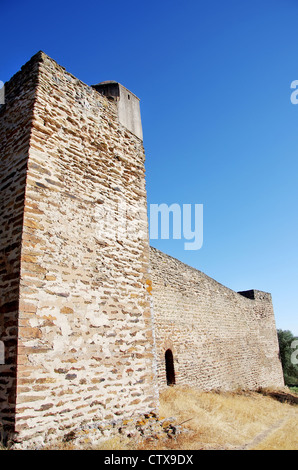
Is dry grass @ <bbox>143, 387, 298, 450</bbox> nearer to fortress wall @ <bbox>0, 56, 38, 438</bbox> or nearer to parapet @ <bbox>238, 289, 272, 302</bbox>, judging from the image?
fortress wall @ <bbox>0, 56, 38, 438</bbox>

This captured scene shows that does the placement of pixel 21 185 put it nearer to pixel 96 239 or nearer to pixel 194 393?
pixel 96 239

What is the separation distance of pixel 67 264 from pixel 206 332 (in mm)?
9156

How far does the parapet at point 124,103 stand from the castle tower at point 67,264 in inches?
14.6

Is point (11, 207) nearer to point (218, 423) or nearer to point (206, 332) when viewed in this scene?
point (218, 423)

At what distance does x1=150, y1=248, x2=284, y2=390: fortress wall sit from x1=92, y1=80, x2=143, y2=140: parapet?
183 inches

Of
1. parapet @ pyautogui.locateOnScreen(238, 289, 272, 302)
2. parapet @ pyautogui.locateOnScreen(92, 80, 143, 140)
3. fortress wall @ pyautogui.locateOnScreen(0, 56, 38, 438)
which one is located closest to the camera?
fortress wall @ pyautogui.locateOnScreen(0, 56, 38, 438)

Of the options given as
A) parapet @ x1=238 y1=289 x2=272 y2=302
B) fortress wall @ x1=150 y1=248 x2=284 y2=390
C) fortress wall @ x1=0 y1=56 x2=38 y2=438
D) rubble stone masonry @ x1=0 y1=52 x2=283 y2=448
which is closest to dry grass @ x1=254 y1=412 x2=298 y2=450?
rubble stone masonry @ x1=0 y1=52 x2=283 y2=448

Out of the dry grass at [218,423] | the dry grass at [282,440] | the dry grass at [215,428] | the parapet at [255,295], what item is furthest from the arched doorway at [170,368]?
the parapet at [255,295]

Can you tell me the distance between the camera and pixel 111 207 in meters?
5.60

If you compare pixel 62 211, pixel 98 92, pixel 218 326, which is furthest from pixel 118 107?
pixel 218 326

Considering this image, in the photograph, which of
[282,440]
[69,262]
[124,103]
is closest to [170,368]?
[282,440]

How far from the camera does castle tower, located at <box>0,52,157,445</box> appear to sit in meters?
3.86

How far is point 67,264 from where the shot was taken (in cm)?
455

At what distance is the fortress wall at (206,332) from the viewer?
33.5 feet
